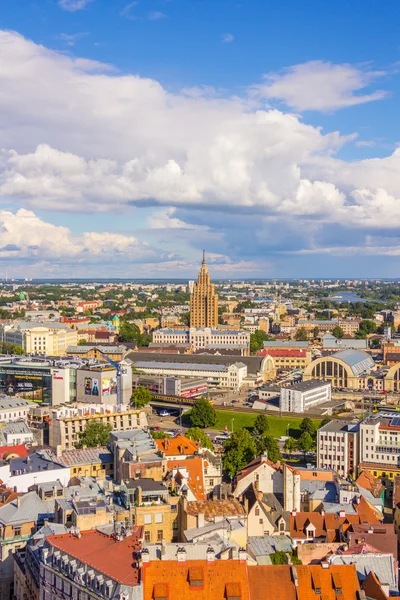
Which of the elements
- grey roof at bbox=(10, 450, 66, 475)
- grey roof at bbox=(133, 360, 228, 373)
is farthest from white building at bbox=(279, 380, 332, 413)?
grey roof at bbox=(10, 450, 66, 475)

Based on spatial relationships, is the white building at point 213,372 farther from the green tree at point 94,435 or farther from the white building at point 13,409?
the green tree at point 94,435

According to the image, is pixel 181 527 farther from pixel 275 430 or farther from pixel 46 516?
pixel 275 430

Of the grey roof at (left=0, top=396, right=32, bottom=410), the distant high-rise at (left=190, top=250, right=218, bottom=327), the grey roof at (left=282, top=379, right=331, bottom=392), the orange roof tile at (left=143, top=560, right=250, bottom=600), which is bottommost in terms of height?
the grey roof at (left=282, top=379, right=331, bottom=392)

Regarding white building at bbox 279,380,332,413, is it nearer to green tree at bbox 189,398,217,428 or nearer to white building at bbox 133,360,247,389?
green tree at bbox 189,398,217,428

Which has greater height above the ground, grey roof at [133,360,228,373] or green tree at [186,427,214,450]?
grey roof at [133,360,228,373]

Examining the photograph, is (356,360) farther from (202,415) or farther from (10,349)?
(10,349)

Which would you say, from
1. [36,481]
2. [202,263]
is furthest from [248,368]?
[36,481]

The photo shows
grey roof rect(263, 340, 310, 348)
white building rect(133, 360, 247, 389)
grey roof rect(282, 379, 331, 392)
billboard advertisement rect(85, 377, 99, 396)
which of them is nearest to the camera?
billboard advertisement rect(85, 377, 99, 396)

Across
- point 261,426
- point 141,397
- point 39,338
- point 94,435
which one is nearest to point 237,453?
point 94,435
